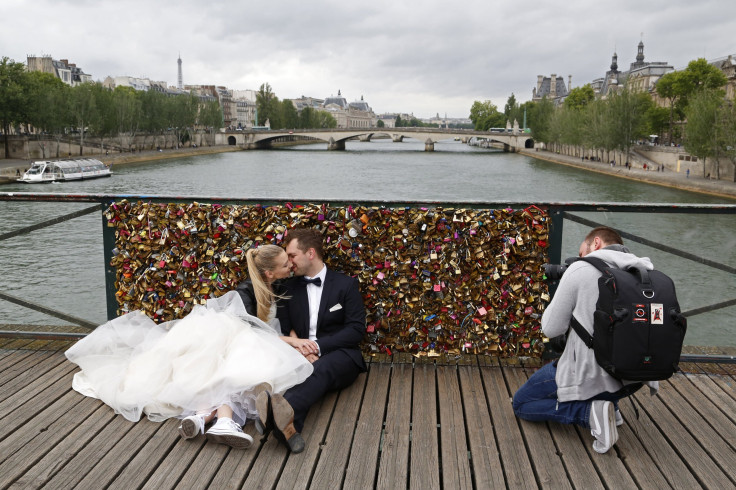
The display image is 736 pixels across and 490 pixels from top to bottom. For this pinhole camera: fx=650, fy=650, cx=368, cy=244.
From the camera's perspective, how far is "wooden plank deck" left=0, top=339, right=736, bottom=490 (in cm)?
280

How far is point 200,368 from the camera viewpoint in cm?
339

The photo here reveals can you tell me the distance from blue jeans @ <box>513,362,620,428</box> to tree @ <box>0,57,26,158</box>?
49.3 m

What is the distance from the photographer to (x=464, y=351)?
4129 millimetres

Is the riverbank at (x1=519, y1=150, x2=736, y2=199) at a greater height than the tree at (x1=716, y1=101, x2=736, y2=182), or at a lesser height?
lesser

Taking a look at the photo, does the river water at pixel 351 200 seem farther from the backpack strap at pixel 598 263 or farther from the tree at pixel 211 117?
the tree at pixel 211 117

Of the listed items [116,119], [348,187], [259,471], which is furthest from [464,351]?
[116,119]

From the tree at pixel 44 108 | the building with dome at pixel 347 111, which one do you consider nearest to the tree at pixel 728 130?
the tree at pixel 44 108

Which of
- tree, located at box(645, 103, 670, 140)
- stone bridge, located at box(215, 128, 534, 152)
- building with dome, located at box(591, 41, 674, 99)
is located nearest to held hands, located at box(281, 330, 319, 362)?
tree, located at box(645, 103, 670, 140)

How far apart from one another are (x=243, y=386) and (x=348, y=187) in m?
33.1

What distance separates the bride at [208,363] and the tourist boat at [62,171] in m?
36.2

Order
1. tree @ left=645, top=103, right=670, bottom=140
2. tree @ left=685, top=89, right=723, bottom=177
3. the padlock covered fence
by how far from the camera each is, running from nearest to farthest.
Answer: the padlock covered fence < tree @ left=685, top=89, right=723, bottom=177 < tree @ left=645, top=103, right=670, bottom=140

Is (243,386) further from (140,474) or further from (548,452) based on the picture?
(548,452)

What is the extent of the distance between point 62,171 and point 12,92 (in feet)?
37.3

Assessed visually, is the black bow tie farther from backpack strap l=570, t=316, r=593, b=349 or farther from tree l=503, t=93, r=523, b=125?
tree l=503, t=93, r=523, b=125
